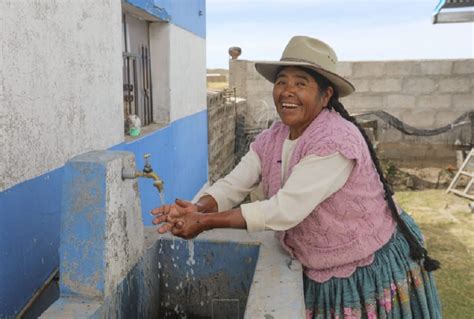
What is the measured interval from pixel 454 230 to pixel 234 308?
14.9 feet

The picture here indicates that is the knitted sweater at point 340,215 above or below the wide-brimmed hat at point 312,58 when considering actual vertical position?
below

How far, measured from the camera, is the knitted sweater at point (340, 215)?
75.9 inches

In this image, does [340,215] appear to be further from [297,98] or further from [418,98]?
[418,98]

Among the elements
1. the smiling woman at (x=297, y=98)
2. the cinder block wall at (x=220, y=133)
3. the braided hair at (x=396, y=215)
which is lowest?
the cinder block wall at (x=220, y=133)

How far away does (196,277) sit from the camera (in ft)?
8.15

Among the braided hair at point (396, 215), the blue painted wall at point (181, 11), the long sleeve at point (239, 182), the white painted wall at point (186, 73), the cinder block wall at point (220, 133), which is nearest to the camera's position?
the braided hair at point (396, 215)

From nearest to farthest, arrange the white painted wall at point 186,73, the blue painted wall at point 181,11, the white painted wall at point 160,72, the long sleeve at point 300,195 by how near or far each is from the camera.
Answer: the long sleeve at point 300,195 → the blue painted wall at point 181,11 → the white painted wall at point 160,72 → the white painted wall at point 186,73

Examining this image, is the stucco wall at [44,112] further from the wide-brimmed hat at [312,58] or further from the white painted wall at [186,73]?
the white painted wall at [186,73]

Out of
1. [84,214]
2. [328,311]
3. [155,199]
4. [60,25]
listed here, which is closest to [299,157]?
[328,311]

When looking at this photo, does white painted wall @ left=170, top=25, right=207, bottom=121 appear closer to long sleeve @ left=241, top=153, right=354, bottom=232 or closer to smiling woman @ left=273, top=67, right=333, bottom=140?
smiling woman @ left=273, top=67, right=333, bottom=140

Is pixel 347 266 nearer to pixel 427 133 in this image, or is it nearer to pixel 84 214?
pixel 84 214

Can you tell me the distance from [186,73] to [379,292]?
415 centimetres

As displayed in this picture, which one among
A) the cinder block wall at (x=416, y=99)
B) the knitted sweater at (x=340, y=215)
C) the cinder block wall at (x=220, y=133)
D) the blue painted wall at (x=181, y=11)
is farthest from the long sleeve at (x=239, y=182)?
the cinder block wall at (x=416, y=99)

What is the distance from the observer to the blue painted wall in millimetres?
4271
